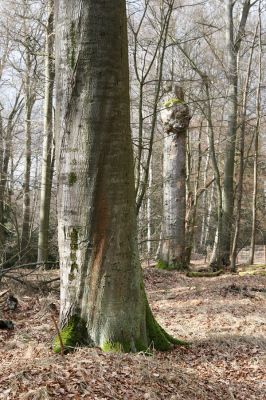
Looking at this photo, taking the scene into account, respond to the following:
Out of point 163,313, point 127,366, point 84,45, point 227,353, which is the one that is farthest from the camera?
point 163,313

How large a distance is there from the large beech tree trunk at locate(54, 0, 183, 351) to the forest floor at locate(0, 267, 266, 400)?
0.41m

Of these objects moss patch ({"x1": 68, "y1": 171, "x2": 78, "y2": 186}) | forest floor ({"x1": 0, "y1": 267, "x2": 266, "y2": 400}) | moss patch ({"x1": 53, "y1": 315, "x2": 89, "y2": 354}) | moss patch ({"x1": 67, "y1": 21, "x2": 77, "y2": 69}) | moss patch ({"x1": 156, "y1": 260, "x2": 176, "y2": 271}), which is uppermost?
moss patch ({"x1": 67, "y1": 21, "x2": 77, "y2": 69})

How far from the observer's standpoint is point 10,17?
38.1 ft

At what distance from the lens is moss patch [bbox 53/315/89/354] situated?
4145mm

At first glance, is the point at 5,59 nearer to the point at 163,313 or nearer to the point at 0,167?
the point at 0,167

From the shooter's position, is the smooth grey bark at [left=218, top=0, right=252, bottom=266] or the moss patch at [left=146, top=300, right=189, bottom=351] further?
the smooth grey bark at [left=218, top=0, right=252, bottom=266]

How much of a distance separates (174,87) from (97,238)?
9.42 meters

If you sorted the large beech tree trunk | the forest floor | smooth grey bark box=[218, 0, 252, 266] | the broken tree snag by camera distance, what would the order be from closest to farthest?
the forest floor
the large beech tree trunk
the broken tree snag
smooth grey bark box=[218, 0, 252, 266]

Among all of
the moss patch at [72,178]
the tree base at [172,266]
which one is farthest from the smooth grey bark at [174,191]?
the moss patch at [72,178]

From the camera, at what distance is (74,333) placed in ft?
13.7

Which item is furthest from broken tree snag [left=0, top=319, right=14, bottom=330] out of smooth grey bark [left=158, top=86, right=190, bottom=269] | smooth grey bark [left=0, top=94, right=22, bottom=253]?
smooth grey bark [left=158, top=86, right=190, bottom=269]

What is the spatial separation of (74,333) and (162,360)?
885 mm

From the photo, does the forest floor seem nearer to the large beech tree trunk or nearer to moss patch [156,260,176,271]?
the large beech tree trunk

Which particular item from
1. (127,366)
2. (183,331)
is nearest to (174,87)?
(183,331)
